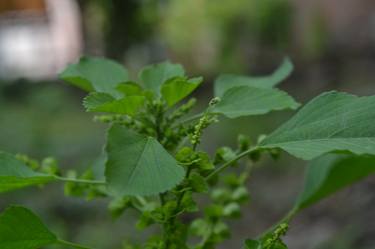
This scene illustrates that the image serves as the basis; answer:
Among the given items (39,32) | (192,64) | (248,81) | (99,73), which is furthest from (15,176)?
(39,32)

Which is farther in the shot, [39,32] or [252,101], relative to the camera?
[39,32]

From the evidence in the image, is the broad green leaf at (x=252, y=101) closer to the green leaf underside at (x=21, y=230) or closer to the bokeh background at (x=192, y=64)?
the green leaf underside at (x=21, y=230)

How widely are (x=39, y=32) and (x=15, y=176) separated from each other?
9.71 metres

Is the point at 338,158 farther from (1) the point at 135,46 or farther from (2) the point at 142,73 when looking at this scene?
(1) the point at 135,46

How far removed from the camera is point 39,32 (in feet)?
32.6

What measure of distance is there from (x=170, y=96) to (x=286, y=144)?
122 mm

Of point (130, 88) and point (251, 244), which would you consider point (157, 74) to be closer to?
point (130, 88)

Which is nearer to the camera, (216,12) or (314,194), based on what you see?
(314,194)

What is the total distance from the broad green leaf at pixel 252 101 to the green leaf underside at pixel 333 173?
13 centimetres

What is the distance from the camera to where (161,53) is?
25.4ft

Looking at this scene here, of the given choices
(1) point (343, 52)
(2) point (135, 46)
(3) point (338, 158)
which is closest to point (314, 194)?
(3) point (338, 158)

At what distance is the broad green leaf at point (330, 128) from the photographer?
0.51 meters

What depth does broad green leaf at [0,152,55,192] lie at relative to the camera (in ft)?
1.77


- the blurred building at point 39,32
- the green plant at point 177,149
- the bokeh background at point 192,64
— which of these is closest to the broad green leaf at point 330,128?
the green plant at point 177,149
